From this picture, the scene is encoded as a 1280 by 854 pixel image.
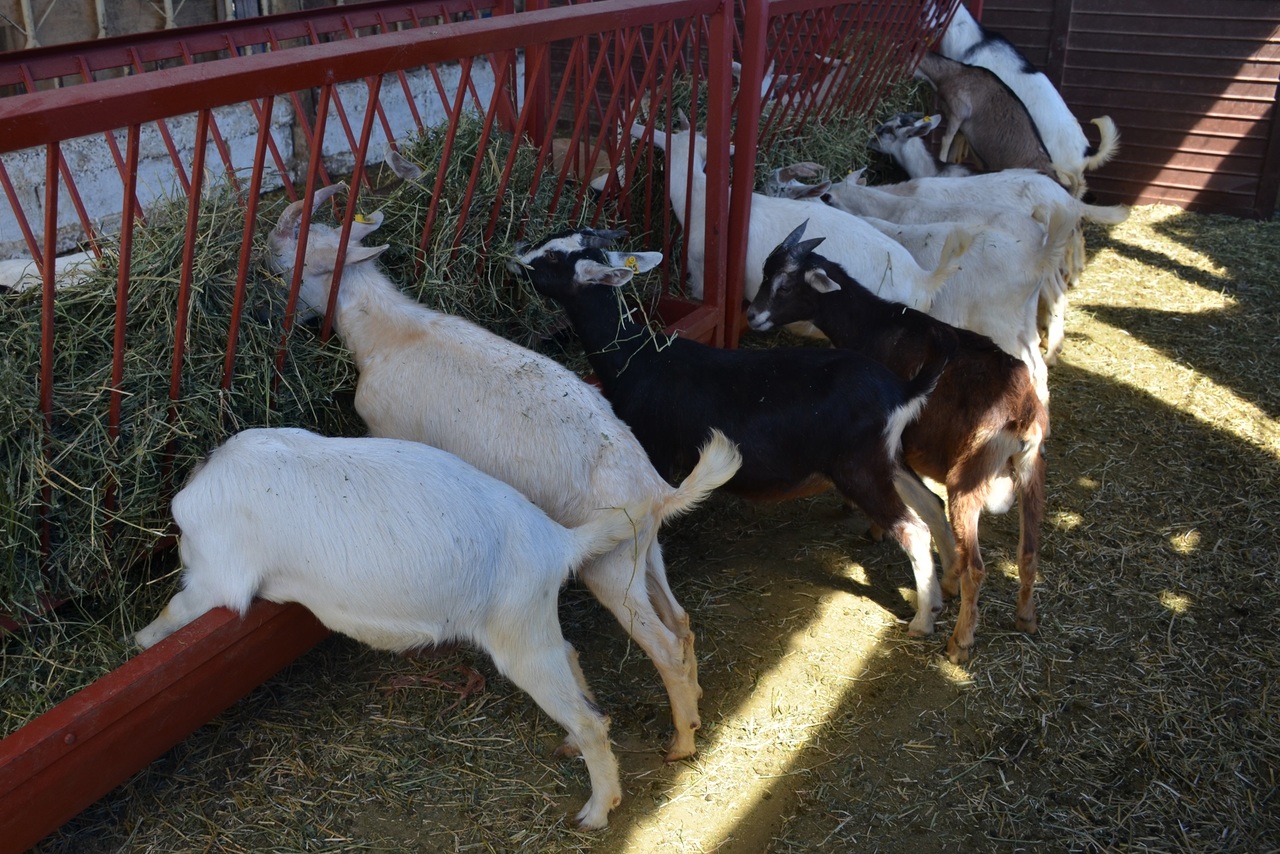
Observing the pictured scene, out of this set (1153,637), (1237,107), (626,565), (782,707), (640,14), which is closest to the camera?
(626,565)

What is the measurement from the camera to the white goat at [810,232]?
4.88 m

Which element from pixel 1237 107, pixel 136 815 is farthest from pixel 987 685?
pixel 1237 107

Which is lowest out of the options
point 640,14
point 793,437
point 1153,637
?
point 1153,637

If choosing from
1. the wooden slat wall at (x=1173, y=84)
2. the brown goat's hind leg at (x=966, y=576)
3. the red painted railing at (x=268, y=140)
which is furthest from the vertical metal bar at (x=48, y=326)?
the wooden slat wall at (x=1173, y=84)

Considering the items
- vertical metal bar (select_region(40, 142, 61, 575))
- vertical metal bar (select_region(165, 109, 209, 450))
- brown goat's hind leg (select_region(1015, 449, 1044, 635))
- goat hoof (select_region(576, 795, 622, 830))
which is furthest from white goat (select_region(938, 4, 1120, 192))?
vertical metal bar (select_region(40, 142, 61, 575))

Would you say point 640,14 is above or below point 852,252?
above

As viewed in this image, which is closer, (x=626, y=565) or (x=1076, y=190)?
(x=626, y=565)

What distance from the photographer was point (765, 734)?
10.5 feet

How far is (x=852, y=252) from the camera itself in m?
5.04

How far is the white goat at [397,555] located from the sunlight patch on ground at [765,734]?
9.0 inches

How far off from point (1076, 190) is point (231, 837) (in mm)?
6761

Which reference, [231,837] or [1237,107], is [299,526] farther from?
[1237,107]

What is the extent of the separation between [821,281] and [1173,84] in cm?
564

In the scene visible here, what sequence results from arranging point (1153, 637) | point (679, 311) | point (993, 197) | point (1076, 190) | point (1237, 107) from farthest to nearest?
point (1237, 107), point (1076, 190), point (993, 197), point (679, 311), point (1153, 637)
